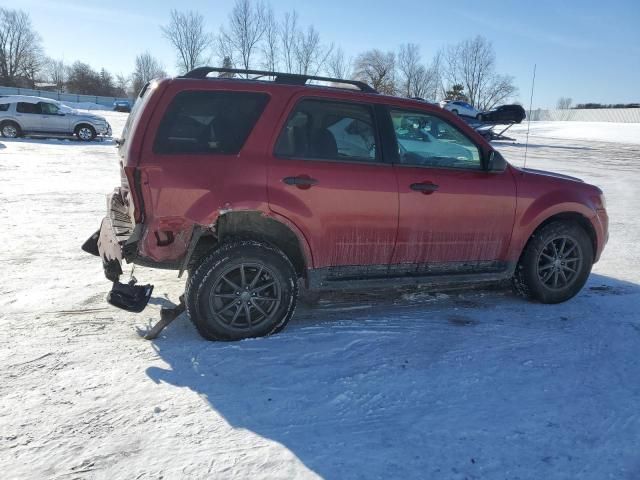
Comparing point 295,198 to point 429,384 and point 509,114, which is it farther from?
point 509,114

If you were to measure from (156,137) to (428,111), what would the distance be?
2201 mm

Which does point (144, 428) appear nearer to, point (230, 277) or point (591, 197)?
point (230, 277)

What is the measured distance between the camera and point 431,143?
4301 mm

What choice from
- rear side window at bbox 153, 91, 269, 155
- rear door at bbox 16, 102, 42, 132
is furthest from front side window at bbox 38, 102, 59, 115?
rear side window at bbox 153, 91, 269, 155

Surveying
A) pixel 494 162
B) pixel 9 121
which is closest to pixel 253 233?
pixel 494 162

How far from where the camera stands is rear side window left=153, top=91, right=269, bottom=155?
12.0 ft

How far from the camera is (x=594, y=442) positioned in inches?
106

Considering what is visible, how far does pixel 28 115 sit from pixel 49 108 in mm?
868

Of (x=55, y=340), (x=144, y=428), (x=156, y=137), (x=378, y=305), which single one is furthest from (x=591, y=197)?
(x=55, y=340)

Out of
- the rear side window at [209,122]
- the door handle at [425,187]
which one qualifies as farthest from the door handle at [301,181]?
the door handle at [425,187]

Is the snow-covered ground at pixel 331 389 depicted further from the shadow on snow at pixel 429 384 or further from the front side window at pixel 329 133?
the front side window at pixel 329 133

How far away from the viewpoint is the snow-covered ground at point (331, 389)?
2527 mm

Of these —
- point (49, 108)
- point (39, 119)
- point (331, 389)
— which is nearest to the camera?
point (331, 389)

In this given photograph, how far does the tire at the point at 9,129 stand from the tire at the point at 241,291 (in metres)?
22.1
